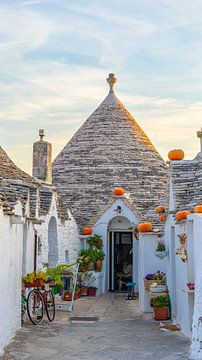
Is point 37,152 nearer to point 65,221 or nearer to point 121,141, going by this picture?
point 65,221

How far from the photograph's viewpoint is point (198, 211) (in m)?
10.3

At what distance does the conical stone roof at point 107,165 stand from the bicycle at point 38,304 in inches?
304

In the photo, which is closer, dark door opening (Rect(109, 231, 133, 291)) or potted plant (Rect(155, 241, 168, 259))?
potted plant (Rect(155, 241, 168, 259))

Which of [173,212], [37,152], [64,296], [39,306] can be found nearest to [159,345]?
[173,212]

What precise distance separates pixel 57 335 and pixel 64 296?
5214 mm

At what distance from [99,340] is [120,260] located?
11.5 metres

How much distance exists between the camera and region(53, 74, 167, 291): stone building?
71.2 ft

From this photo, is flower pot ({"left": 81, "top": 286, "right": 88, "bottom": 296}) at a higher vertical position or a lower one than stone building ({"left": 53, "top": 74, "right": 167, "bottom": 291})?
lower

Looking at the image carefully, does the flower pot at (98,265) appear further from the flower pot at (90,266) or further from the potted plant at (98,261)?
the flower pot at (90,266)

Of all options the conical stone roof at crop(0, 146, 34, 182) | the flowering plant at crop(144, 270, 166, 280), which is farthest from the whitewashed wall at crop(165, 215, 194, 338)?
the conical stone roof at crop(0, 146, 34, 182)

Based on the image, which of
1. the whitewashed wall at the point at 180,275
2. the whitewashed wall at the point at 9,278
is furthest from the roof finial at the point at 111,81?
the whitewashed wall at the point at 9,278

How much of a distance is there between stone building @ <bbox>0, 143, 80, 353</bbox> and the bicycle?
2.08 feet

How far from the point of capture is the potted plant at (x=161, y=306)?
13.8 metres

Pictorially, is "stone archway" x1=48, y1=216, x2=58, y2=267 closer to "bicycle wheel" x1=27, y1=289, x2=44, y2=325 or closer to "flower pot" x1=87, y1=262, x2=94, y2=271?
"flower pot" x1=87, y1=262, x2=94, y2=271
